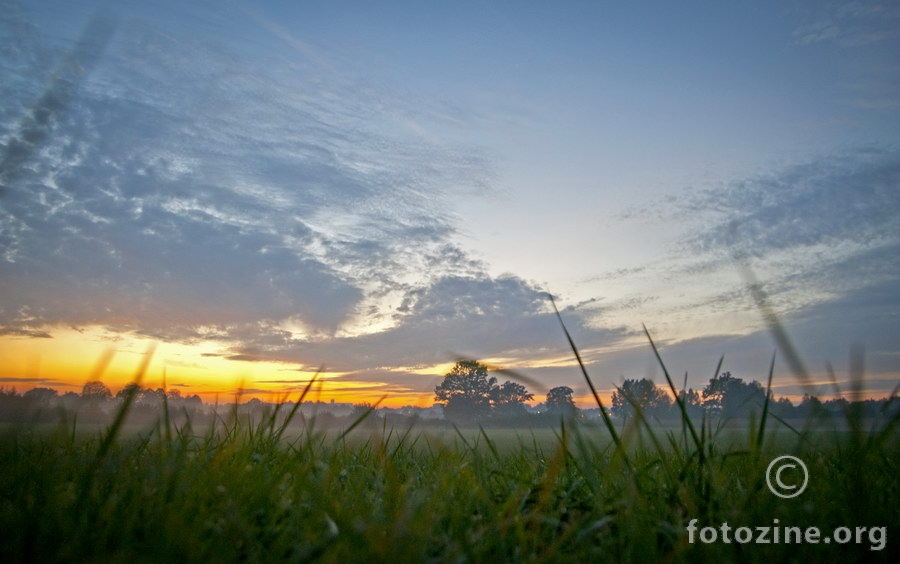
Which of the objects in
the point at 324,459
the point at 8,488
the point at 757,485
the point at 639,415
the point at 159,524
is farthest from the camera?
the point at 324,459

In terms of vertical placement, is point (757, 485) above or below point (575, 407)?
below

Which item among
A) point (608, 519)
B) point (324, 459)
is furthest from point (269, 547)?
point (324, 459)

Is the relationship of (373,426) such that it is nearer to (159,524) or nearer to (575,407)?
(575,407)

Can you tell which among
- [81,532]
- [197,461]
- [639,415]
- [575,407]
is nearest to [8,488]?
[197,461]

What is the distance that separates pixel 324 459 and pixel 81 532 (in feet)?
8.56

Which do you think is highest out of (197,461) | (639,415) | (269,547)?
(639,415)

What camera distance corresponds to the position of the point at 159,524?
2.43 m

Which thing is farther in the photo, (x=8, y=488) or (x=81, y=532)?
(x=8, y=488)

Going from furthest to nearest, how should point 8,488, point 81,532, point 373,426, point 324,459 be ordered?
point 324,459 → point 373,426 → point 8,488 → point 81,532

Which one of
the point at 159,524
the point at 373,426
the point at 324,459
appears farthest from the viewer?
the point at 324,459

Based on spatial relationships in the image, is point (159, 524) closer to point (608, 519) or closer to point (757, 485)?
point (608, 519)

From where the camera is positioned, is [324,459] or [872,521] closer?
[872,521]

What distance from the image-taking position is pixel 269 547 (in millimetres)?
2525

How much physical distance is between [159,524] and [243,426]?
2.55 meters
